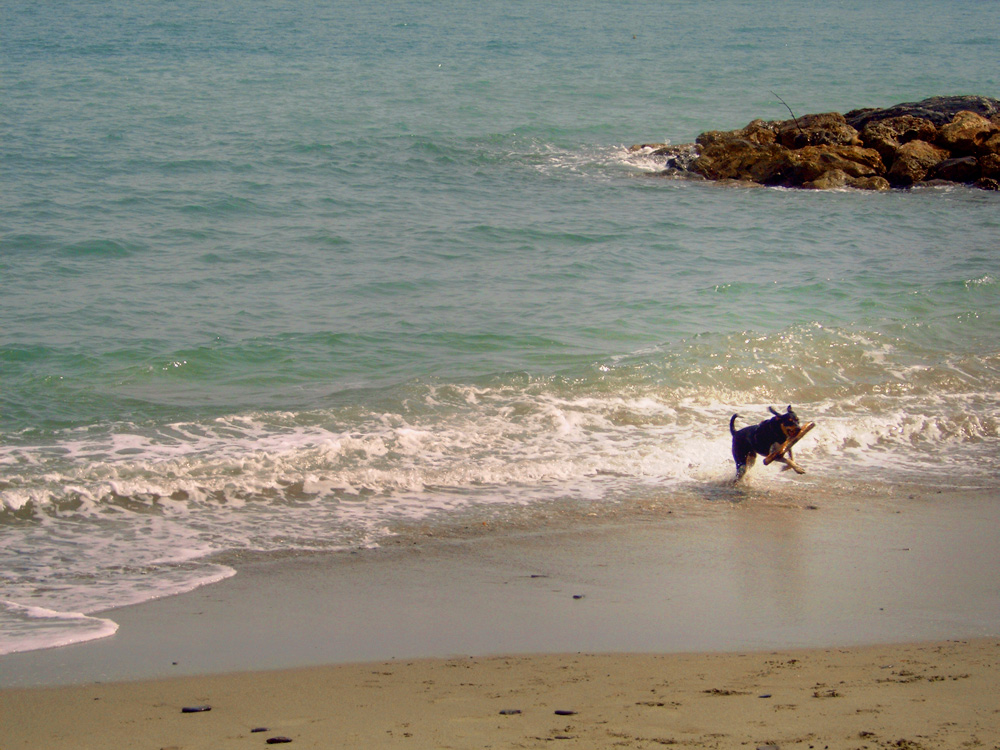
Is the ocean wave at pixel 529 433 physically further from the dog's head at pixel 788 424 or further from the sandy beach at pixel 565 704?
the sandy beach at pixel 565 704

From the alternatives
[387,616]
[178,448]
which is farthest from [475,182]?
[387,616]

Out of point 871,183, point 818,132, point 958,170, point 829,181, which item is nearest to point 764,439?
point 829,181

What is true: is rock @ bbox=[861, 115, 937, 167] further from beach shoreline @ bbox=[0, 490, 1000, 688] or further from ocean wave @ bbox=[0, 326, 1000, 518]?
beach shoreline @ bbox=[0, 490, 1000, 688]

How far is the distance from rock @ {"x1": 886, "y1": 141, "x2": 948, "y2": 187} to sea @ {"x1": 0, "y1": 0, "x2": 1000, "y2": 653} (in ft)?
2.68

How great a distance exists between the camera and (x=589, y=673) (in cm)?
421

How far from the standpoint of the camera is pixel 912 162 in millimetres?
18938

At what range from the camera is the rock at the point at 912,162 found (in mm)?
18797

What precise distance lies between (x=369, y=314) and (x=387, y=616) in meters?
6.75

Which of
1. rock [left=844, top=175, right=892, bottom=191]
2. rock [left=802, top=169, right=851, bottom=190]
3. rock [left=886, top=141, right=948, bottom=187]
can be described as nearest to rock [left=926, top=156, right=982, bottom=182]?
rock [left=886, top=141, right=948, bottom=187]

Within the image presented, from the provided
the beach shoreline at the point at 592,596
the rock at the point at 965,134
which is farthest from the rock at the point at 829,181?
the beach shoreline at the point at 592,596

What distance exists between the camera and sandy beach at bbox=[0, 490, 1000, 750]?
3627 mm

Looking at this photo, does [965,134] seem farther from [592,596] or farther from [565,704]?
[565,704]

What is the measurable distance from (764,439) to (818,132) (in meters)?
15.5

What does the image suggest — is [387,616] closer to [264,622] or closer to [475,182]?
[264,622]
